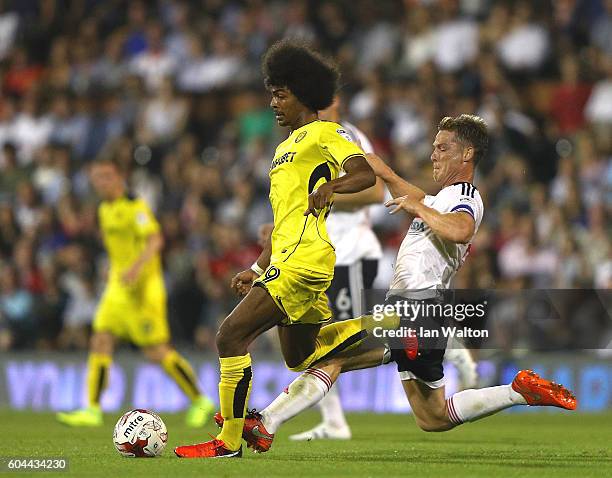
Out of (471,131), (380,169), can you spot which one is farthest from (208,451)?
(471,131)

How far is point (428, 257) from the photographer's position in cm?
765

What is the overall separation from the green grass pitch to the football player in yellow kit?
0.47 meters

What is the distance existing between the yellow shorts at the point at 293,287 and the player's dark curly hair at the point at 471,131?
1225 millimetres

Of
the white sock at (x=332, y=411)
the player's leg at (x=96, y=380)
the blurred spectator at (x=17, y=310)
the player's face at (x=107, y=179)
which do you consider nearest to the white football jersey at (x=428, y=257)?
the white sock at (x=332, y=411)

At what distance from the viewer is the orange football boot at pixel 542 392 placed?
24.1 ft

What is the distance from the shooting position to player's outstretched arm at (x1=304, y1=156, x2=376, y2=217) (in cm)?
684

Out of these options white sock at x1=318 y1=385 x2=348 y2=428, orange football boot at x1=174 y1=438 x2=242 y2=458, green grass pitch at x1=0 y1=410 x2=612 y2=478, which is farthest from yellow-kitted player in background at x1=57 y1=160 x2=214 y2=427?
orange football boot at x1=174 y1=438 x2=242 y2=458

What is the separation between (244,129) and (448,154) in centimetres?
1066

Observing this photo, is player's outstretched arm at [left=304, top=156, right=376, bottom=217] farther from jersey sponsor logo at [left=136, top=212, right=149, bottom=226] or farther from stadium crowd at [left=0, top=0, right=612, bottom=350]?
stadium crowd at [left=0, top=0, right=612, bottom=350]

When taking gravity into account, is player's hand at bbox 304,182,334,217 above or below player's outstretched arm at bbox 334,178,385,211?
below

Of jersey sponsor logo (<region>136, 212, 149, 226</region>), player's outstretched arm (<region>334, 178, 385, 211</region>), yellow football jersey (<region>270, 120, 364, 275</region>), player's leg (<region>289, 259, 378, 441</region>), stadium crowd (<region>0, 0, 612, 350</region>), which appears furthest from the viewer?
stadium crowd (<region>0, 0, 612, 350</region>)

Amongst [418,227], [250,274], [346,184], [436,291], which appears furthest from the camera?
[418,227]

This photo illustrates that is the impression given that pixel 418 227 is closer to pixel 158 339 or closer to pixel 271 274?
pixel 271 274

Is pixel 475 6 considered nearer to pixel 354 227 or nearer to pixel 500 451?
pixel 354 227
